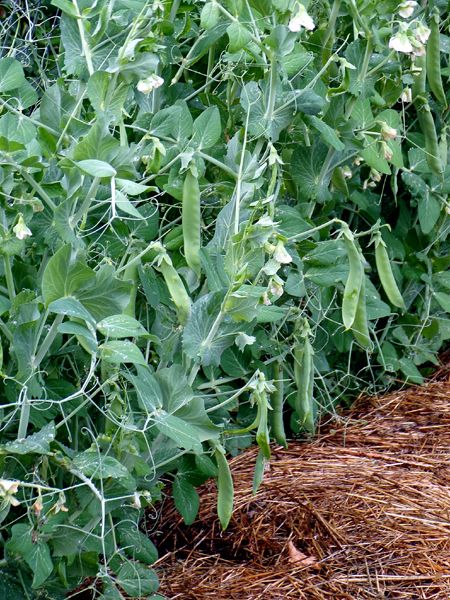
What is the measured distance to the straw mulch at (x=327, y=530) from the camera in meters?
1.80

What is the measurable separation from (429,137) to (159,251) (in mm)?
1047

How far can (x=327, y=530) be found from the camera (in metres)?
1.94

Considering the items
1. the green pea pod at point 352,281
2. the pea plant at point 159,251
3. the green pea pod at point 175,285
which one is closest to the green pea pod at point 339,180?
the pea plant at point 159,251

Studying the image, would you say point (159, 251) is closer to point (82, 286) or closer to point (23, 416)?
point (82, 286)

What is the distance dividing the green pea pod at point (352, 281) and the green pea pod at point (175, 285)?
13.1 inches

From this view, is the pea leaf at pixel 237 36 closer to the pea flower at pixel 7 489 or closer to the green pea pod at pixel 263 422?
the green pea pod at pixel 263 422

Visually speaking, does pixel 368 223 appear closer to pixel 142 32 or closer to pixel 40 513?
pixel 142 32

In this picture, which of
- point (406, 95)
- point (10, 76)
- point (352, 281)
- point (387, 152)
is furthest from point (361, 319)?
point (10, 76)

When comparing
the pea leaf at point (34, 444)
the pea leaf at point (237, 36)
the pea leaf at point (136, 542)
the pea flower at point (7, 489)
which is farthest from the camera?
the pea leaf at point (136, 542)

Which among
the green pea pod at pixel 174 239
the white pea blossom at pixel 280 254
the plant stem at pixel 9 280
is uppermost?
the plant stem at pixel 9 280

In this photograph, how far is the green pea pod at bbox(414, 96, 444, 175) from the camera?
231 cm

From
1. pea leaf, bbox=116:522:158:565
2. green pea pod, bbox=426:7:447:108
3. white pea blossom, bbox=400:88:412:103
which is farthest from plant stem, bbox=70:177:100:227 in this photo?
green pea pod, bbox=426:7:447:108

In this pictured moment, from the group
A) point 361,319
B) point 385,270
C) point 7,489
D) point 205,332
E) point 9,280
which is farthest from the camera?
point 385,270

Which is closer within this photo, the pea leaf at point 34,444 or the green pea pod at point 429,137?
the pea leaf at point 34,444
